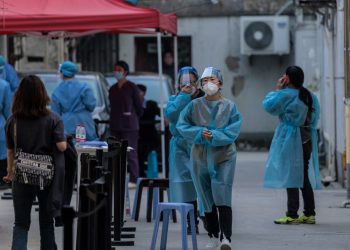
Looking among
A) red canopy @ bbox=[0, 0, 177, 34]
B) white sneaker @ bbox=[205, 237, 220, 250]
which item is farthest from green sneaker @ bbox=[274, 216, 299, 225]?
red canopy @ bbox=[0, 0, 177, 34]

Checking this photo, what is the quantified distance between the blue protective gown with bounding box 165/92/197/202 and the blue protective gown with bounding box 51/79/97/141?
3.70 m

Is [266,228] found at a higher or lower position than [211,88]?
lower

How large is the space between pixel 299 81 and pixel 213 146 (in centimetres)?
237

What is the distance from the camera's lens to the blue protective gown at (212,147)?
10.3m

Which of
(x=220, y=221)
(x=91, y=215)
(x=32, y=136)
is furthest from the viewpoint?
(x=220, y=221)

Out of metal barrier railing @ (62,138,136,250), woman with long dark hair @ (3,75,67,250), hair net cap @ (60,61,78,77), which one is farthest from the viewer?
hair net cap @ (60,61,78,77)

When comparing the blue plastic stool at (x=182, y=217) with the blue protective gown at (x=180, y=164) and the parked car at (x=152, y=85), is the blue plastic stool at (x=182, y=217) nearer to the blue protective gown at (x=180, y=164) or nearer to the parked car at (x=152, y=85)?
the blue protective gown at (x=180, y=164)

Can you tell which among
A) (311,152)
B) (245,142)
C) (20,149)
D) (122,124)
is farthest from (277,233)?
(245,142)

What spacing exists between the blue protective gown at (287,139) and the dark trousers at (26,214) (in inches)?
155

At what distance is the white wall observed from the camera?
2938 centimetres

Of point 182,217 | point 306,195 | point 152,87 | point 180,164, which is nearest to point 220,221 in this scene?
Answer: point 182,217

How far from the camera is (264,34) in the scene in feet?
93.3

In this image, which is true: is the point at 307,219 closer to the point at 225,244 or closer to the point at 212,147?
the point at 225,244

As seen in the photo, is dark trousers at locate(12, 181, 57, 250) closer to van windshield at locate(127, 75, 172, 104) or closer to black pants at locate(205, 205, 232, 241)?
black pants at locate(205, 205, 232, 241)
